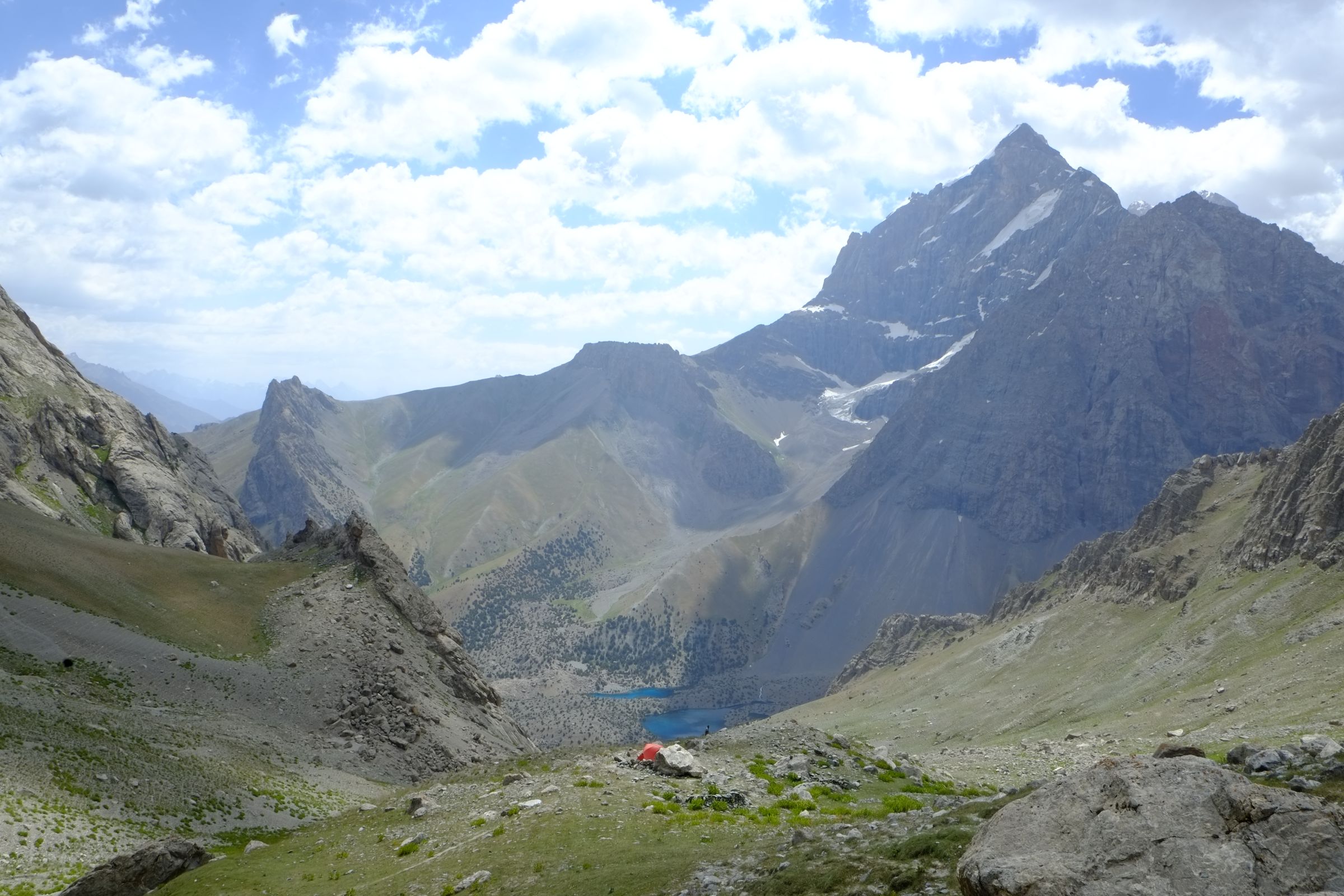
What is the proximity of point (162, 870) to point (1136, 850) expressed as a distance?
39707 millimetres

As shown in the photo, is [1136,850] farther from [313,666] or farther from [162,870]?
[313,666]

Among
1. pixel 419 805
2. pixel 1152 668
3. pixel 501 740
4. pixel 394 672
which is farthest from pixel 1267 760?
pixel 1152 668

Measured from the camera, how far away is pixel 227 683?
73.6m

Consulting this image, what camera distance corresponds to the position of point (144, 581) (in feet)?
275

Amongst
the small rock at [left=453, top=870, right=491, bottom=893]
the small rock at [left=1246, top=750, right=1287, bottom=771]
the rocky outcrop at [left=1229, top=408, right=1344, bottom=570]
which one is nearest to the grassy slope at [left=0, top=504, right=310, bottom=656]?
the small rock at [left=453, top=870, right=491, bottom=893]

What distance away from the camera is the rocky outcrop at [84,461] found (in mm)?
109188

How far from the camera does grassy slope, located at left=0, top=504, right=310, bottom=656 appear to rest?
75812mm

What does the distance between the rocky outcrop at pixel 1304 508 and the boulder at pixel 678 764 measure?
112 m

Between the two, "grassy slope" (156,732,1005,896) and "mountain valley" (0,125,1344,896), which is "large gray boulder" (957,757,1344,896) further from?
"grassy slope" (156,732,1005,896)

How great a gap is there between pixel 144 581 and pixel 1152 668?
122m

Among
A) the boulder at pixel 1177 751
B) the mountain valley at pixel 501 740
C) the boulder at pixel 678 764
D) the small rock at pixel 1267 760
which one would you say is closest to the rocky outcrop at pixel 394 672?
the mountain valley at pixel 501 740

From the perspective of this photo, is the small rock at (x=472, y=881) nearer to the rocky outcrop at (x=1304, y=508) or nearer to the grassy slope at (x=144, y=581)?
the grassy slope at (x=144, y=581)

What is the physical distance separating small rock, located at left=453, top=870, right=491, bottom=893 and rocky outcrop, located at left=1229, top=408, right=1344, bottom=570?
128m

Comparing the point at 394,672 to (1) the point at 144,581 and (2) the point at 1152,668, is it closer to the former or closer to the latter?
(1) the point at 144,581
